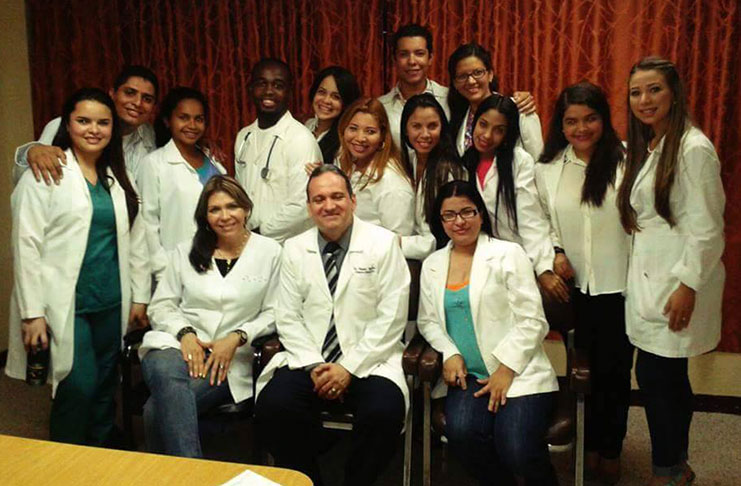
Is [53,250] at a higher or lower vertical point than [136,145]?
lower

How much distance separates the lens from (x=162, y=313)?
3.06 m

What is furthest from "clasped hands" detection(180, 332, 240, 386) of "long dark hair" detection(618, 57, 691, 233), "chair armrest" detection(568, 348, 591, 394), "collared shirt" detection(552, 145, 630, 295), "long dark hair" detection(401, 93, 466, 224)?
"long dark hair" detection(618, 57, 691, 233)

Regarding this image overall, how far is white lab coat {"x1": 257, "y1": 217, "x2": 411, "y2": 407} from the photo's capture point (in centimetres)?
288

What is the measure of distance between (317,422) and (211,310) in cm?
64

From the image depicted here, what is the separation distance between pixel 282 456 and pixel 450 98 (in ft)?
5.53

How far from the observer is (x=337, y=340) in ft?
9.57

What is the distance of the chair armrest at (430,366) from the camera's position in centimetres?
272

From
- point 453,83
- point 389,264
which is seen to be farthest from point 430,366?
point 453,83

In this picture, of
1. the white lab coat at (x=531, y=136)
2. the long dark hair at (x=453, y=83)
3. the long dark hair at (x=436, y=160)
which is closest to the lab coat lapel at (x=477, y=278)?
the long dark hair at (x=436, y=160)

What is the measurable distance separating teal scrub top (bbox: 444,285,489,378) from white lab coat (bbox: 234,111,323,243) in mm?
854

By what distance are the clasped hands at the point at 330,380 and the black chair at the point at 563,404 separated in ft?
0.91

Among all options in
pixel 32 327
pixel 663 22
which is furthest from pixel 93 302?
pixel 663 22

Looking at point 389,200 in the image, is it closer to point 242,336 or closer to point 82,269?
point 242,336

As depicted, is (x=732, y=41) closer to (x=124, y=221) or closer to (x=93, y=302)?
(x=124, y=221)
